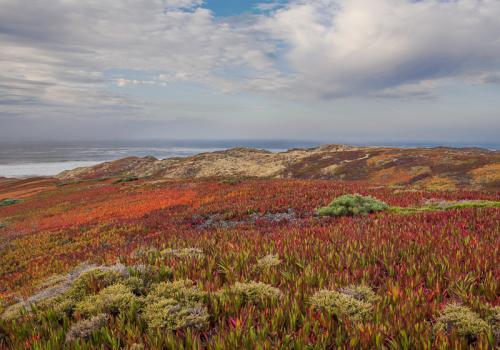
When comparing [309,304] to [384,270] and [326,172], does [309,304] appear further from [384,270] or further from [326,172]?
[326,172]

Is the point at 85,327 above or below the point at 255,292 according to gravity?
below

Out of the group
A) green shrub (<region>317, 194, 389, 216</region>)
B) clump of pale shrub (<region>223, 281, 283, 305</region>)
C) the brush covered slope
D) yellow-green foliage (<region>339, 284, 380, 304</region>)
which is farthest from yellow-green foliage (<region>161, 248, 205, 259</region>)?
green shrub (<region>317, 194, 389, 216</region>)

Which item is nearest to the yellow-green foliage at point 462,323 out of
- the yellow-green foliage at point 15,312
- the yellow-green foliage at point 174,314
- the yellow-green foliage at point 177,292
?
the yellow-green foliage at point 174,314

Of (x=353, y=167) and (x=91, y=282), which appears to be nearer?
(x=91, y=282)

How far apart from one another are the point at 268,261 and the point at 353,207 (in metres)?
6.83

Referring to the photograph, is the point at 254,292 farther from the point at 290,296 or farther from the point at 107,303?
the point at 107,303

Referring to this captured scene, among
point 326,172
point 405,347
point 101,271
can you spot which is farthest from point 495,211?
point 326,172

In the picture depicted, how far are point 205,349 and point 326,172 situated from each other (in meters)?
55.8

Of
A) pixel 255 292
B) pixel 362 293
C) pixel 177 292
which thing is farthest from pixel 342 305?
pixel 177 292

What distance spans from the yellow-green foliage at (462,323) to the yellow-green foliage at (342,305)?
0.73 metres

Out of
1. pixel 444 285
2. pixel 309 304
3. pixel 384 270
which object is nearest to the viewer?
pixel 309 304

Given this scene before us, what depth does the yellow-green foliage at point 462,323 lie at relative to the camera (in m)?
3.33

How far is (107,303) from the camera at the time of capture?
4.31m

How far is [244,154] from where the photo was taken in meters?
87.8
